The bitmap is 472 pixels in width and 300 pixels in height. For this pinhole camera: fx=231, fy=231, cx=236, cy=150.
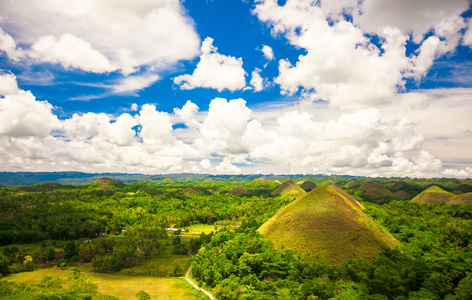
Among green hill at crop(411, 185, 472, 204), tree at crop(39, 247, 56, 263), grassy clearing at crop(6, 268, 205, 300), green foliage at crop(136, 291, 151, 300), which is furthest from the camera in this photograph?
green hill at crop(411, 185, 472, 204)

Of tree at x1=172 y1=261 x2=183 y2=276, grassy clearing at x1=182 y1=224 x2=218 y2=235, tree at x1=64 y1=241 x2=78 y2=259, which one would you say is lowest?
grassy clearing at x1=182 y1=224 x2=218 y2=235

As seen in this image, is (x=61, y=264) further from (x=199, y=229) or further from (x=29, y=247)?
(x=199, y=229)

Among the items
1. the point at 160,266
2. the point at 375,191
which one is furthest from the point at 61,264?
the point at 375,191

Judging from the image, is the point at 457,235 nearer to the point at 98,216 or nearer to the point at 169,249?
the point at 169,249

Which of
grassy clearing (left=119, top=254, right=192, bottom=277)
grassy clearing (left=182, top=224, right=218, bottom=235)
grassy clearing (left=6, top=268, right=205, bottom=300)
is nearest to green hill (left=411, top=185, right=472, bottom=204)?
grassy clearing (left=182, top=224, right=218, bottom=235)

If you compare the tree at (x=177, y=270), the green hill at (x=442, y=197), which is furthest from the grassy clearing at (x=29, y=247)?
the green hill at (x=442, y=197)

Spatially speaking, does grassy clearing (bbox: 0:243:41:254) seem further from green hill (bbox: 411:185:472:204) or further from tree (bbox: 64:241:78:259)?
green hill (bbox: 411:185:472:204)
